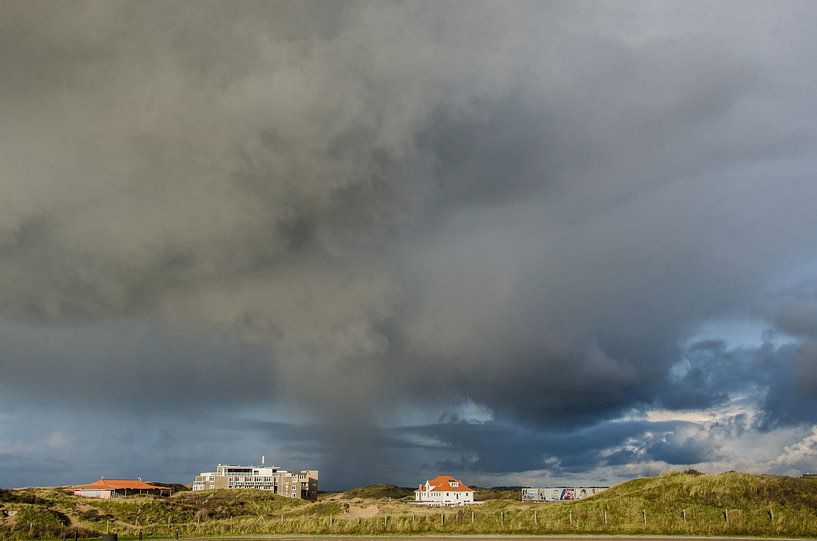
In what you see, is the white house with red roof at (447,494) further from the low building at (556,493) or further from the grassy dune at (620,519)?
the grassy dune at (620,519)

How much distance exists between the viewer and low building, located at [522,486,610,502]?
583 feet

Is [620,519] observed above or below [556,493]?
above

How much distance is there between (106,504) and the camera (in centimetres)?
12781

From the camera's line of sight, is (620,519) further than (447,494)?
No

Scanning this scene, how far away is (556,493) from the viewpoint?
18150 cm

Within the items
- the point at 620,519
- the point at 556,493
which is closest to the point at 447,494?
the point at 556,493

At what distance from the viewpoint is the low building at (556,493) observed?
17775 centimetres

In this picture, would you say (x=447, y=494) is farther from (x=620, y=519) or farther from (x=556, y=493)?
(x=620, y=519)

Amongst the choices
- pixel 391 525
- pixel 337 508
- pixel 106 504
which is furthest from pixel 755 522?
pixel 106 504

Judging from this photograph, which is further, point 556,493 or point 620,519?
point 556,493

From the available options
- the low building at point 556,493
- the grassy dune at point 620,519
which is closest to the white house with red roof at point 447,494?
the low building at point 556,493

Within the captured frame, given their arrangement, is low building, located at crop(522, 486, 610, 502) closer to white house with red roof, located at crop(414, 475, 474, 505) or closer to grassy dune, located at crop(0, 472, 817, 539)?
white house with red roof, located at crop(414, 475, 474, 505)

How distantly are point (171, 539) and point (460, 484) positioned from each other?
143827 mm

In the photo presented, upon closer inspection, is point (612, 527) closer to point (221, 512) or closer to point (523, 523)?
point (523, 523)
